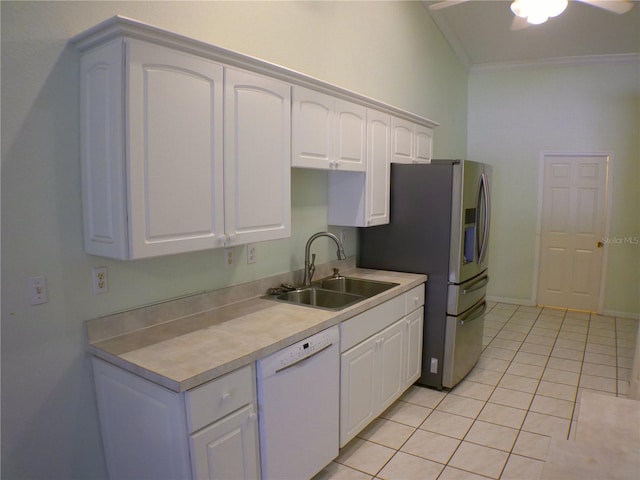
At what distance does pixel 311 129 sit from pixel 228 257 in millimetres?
852

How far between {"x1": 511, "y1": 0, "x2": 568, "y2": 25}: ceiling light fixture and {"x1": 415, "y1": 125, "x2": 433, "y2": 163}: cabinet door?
125 cm

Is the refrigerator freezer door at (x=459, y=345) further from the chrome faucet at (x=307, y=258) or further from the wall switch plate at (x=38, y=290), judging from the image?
the wall switch plate at (x=38, y=290)

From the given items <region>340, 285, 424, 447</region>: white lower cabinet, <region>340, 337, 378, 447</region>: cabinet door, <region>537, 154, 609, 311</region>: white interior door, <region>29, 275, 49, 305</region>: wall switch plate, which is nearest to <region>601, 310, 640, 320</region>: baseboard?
<region>537, 154, 609, 311</region>: white interior door

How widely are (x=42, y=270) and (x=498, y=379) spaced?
10.9 ft

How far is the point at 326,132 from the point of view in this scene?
257cm

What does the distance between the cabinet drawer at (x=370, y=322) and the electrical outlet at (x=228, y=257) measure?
708 mm

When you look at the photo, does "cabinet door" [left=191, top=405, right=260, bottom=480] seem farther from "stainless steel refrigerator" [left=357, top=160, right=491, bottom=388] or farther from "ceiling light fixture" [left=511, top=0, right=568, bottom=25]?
"ceiling light fixture" [left=511, top=0, right=568, bottom=25]

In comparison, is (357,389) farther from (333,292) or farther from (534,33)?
(534,33)

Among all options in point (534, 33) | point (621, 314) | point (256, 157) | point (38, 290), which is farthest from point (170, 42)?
point (621, 314)

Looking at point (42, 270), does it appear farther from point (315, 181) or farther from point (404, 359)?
point (404, 359)

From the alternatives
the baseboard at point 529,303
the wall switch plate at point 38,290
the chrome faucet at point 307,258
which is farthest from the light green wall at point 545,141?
the wall switch plate at point 38,290

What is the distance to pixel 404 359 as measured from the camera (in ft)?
10.1

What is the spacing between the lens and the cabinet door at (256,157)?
195 centimetres

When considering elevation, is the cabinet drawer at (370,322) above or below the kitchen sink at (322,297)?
below
